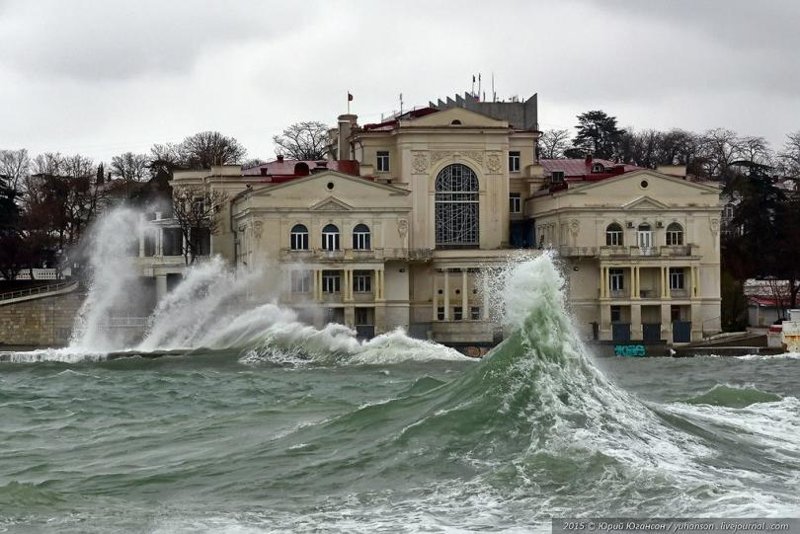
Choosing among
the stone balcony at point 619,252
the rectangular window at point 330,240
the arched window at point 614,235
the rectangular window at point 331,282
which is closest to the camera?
the rectangular window at point 331,282

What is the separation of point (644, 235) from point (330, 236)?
48.6ft

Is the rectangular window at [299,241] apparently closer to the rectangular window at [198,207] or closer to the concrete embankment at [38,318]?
the rectangular window at [198,207]

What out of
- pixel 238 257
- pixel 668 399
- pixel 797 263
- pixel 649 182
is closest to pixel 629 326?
pixel 649 182

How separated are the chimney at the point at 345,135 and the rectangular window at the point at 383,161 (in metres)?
5.19

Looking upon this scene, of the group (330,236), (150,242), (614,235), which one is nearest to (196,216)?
(150,242)

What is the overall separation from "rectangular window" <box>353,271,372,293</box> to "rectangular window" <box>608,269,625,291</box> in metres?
11.3

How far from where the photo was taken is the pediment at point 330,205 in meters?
67.6

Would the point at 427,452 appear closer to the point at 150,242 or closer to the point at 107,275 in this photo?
the point at 107,275

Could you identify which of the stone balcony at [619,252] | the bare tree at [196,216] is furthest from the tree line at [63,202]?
the stone balcony at [619,252]

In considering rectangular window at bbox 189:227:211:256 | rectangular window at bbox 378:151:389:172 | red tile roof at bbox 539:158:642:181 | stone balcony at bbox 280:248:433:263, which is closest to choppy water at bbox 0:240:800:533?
stone balcony at bbox 280:248:433:263

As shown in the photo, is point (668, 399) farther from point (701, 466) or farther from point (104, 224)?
point (104, 224)

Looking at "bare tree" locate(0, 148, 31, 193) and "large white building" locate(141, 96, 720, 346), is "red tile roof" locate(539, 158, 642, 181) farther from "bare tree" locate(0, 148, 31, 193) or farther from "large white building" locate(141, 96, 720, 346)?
"bare tree" locate(0, 148, 31, 193)

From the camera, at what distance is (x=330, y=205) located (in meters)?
67.7

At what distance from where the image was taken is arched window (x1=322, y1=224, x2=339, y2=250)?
68000 mm
